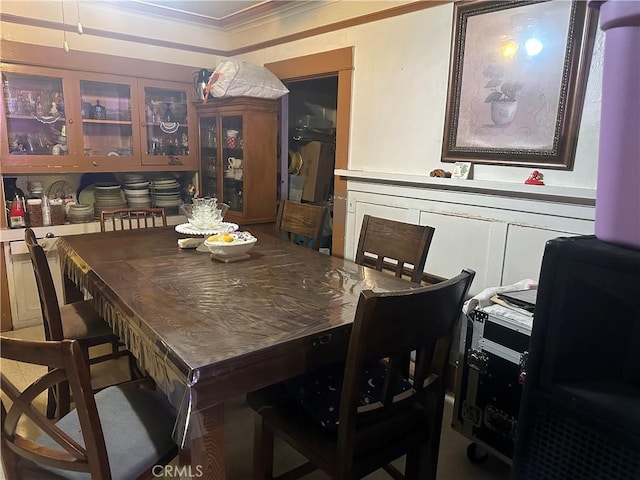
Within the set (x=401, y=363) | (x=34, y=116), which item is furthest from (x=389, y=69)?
(x=34, y=116)

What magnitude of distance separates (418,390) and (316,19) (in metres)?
2.66

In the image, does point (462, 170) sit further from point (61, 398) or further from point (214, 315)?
point (61, 398)

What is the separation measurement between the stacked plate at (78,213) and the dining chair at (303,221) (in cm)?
166

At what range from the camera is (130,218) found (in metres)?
2.96

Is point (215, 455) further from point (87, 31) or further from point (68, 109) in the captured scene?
point (87, 31)

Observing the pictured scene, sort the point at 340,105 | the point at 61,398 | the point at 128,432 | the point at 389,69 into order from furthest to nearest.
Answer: the point at 340,105
the point at 389,69
the point at 61,398
the point at 128,432

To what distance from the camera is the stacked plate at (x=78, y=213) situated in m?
3.26

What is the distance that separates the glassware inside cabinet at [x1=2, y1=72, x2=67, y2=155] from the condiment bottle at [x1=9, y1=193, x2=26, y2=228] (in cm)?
34

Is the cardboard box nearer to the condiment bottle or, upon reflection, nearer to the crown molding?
the crown molding

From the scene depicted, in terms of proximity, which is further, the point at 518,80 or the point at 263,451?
the point at 518,80

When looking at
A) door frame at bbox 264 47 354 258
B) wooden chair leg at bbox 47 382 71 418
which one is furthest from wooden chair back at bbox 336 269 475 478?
door frame at bbox 264 47 354 258

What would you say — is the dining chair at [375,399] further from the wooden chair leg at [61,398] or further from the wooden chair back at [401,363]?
the wooden chair leg at [61,398]

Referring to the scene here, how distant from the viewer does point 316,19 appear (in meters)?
3.04

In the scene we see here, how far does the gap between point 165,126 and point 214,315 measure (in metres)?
2.78
